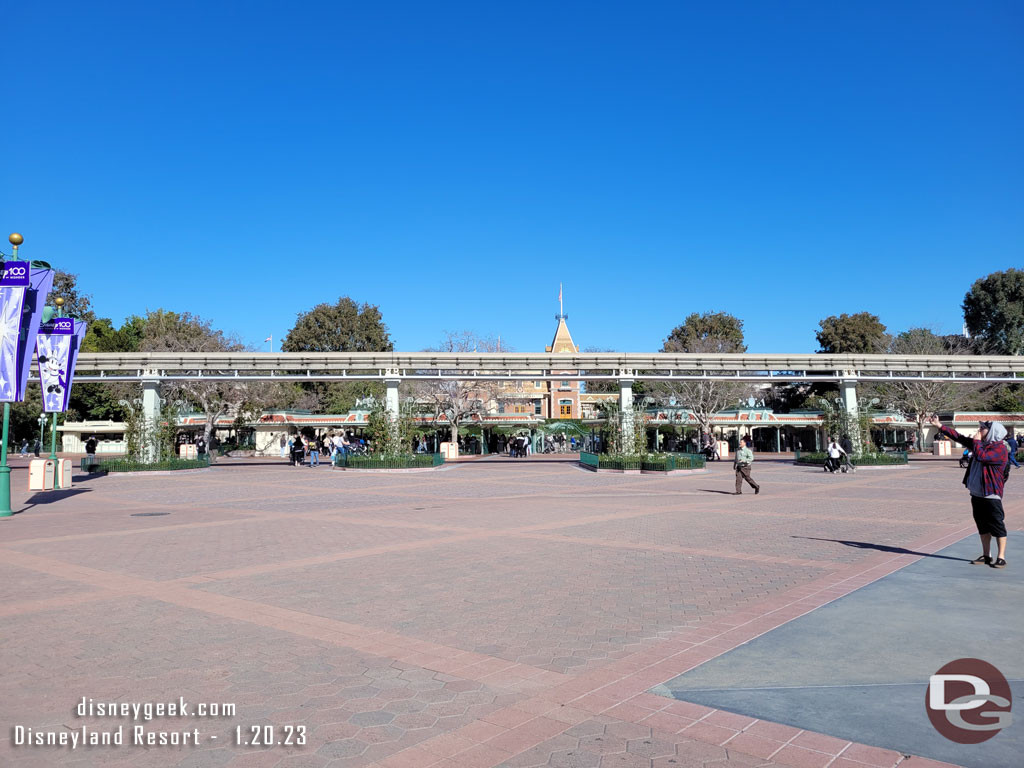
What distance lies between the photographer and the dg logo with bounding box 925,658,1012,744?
153 inches

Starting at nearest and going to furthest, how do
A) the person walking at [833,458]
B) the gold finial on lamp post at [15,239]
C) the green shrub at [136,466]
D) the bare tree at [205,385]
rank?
the gold finial on lamp post at [15,239], the person walking at [833,458], the green shrub at [136,466], the bare tree at [205,385]

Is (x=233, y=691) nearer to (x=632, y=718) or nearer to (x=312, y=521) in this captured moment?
(x=632, y=718)

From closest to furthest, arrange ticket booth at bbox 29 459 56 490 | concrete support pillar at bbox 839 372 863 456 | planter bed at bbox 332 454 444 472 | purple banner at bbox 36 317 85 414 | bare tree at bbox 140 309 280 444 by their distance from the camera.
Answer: ticket booth at bbox 29 459 56 490 → purple banner at bbox 36 317 85 414 → planter bed at bbox 332 454 444 472 → concrete support pillar at bbox 839 372 863 456 → bare tree at bbox 140 309 280 444

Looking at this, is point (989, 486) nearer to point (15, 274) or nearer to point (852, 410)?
point (15, 274)

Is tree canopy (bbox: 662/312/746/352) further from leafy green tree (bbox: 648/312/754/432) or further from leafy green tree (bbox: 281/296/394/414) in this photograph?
leafy green tree (bbox: 281/296/394/414)

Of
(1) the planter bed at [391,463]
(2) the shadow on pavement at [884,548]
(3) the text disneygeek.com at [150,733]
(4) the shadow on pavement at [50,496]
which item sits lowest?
(3) the text disneygeek.com at [150,733]

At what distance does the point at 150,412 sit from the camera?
112 ft

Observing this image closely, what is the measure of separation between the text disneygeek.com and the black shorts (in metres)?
7.76

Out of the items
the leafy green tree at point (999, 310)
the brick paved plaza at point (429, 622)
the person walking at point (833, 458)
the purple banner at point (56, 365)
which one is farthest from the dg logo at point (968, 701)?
the leafy green tree at point (999, 310)

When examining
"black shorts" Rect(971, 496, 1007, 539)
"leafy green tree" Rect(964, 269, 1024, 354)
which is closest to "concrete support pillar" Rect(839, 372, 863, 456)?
"black shorts" Rect(971, 496, 1007, 539)

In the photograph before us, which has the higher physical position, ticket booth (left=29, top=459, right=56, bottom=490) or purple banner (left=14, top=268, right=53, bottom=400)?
purple banner (left=14, top=268, right=53, bottom=400)

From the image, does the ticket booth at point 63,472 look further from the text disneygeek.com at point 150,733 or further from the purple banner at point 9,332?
the text disneygeek.com at point 150,733

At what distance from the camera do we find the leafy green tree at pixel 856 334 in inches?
2327

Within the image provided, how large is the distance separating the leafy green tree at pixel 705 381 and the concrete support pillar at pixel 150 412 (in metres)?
27.7
